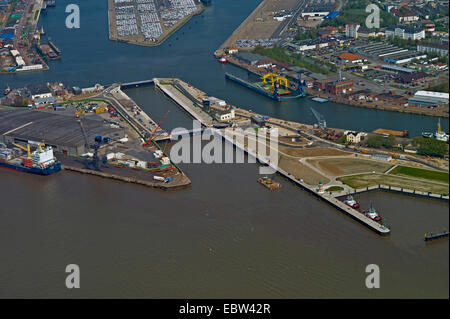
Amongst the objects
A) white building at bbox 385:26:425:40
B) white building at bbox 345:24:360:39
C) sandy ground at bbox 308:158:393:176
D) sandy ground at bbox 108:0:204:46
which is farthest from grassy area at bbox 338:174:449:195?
sandy ground at bbox 108:0:204:46

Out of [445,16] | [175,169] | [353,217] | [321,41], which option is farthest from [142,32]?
[353,217]

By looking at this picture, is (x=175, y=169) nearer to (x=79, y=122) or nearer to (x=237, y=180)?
(x=237, y=180)

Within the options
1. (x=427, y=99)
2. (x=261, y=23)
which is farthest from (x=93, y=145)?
(x=261, y=23)

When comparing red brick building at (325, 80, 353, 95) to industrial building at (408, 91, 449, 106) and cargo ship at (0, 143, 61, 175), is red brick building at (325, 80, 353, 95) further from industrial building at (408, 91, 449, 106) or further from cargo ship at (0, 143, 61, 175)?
cargo ship at (0, 143, 61, 175)

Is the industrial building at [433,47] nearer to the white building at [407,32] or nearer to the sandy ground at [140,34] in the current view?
the white building at [407,32]

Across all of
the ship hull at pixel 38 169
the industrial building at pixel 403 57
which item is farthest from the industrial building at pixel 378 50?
the ship hull at pixel 38 169

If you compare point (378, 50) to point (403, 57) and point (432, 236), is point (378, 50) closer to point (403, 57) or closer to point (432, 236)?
point (403, 57)
